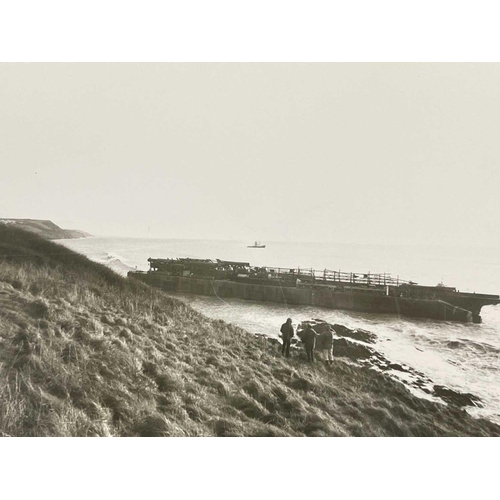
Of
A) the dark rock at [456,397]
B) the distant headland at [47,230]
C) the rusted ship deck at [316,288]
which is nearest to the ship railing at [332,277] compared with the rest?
the rusted ship deck at [316,288]

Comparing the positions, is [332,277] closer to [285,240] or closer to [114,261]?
[285,240]

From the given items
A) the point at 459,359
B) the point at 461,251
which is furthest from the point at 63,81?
the point at 459,359

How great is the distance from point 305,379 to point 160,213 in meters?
2.78

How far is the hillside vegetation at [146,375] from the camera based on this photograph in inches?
118

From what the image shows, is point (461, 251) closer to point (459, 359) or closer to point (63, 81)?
point (459, 359)

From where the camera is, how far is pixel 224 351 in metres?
3.79

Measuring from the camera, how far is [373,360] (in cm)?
379

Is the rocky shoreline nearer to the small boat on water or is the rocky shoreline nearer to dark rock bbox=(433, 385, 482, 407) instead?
dark rock bbox=(433, 385, 482, 407)

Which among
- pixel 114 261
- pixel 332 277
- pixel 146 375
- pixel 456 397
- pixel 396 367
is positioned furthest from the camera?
pixel 114 261

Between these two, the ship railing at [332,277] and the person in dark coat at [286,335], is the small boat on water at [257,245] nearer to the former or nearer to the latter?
the ship railing at [332,277]

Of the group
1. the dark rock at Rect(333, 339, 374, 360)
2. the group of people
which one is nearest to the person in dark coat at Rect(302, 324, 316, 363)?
the group of people

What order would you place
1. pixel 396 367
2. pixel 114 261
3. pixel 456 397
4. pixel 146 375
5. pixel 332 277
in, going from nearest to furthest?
pixel 146 375
pixel 456 397
pixel 396 367
pixel 332 277
pixel 114 261

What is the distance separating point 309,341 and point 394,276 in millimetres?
1400

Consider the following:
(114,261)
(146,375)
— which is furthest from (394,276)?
(114,261)
